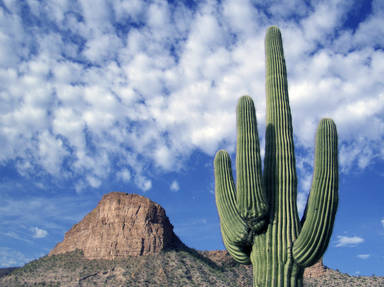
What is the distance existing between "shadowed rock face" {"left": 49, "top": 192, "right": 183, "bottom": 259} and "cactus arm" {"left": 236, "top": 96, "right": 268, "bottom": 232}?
4490 cm

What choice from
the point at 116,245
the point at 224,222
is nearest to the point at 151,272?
the point at 116,245

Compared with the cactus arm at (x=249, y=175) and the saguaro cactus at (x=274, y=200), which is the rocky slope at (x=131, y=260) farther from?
the cactus arm at (x=249, y=175)

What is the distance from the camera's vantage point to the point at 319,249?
988 cm

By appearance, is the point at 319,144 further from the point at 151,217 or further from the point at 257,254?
the point at 151,217

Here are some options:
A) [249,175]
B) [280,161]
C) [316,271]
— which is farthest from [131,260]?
[249,175]

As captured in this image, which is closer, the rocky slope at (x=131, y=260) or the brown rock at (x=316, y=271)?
the rocky slope at (x=131, y=260)

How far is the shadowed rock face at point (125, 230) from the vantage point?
53.9 m

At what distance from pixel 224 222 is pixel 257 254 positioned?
118 centimetres

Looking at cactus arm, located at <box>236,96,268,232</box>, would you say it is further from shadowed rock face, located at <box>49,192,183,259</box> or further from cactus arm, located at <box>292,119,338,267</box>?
shadowed rock face, located at <box>49,192,183,259</box>

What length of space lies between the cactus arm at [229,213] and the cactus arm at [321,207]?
1398 millimetres

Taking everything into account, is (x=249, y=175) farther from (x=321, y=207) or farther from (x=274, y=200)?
(x=321, y=207)

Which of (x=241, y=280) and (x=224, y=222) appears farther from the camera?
(x=241, y=280)

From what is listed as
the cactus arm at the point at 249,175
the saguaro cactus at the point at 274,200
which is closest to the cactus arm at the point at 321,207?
the saguaro cactus at the point at 274,200

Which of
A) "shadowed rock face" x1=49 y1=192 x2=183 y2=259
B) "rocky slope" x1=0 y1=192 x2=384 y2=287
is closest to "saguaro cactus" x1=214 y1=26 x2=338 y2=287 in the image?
"rocky slope" x1=0 y1=192 x2=384 y2=287
